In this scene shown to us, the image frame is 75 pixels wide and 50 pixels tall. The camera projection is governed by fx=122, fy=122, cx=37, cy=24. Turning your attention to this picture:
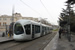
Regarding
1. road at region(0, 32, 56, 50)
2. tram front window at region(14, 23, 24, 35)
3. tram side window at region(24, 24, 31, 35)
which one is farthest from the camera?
tram side window at region(24, 24, 31, 35)

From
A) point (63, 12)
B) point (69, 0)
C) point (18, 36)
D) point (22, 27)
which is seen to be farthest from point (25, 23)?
point (63, 12)

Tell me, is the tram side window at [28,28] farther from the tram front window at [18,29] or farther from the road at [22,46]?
the road at [22,46]

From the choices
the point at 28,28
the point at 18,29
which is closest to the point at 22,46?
the point at 18,29

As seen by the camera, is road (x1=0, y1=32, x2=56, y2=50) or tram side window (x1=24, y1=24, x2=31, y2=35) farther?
tram side window (x1=24, y1=24, x2=31, y2=35)

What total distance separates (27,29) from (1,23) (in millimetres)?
76690

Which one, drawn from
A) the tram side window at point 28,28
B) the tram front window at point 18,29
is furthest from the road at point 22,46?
the tram side window at point 28,28

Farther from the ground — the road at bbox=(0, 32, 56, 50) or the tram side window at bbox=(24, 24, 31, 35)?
the tram side window at bbox=(24, 24, 31, 35)

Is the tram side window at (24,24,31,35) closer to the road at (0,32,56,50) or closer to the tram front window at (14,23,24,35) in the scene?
the tram front window at (14,23,24,35)

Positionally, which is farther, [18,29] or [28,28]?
Result: [28,28]

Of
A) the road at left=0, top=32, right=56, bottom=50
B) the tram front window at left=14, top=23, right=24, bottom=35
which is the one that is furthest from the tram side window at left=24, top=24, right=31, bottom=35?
the road at left=0, top=32, right=56, bottom=50

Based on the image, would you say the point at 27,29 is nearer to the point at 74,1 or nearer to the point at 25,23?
the point at 25,23

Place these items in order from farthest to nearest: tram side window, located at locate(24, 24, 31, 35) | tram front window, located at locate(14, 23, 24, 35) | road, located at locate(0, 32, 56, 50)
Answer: tram side window, located at locate(24, 24, 31, 35)
tram front window, located at locate(14, 23, 24, 35)
road, located at locate(0, 32, 56, 50)

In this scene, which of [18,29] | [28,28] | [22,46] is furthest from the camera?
[28,28]

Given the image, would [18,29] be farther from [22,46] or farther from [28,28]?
[22,46]
